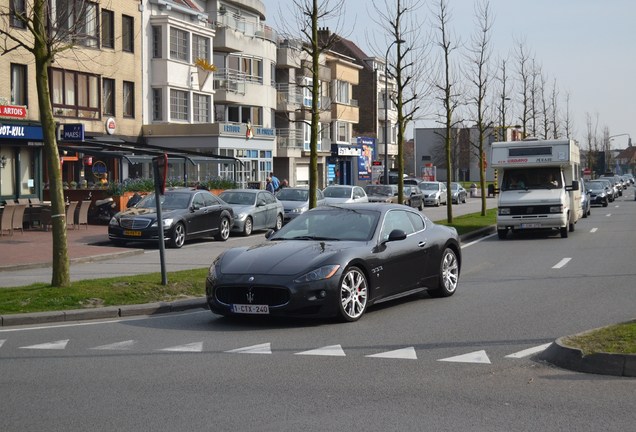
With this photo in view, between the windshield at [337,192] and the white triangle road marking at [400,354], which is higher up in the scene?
the windshield at [337,192]

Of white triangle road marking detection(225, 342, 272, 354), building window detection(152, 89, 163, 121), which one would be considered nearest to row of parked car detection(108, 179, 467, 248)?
building window detection(152, 89, 163, 121)

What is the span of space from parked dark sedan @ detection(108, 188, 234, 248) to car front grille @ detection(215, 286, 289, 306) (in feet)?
40.8

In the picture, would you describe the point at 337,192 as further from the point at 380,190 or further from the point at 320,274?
the point at 320,274

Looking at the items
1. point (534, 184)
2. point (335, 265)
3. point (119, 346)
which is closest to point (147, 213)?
point (534, 184)

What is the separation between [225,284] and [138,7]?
1416 inches

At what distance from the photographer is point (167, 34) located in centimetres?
4681

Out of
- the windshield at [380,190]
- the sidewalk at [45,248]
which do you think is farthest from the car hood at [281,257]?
the windshield at [380,190]

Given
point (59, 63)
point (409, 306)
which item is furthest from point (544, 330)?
point (59, 63)

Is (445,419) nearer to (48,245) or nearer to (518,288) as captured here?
(518,288)

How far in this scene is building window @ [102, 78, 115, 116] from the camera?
42.9 meters

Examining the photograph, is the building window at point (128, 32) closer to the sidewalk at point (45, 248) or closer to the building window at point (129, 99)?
the building window at point (129, 99)

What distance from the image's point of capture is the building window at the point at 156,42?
46781 mm

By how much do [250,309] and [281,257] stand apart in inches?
29.8

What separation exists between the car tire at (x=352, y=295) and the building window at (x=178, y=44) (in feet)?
123
